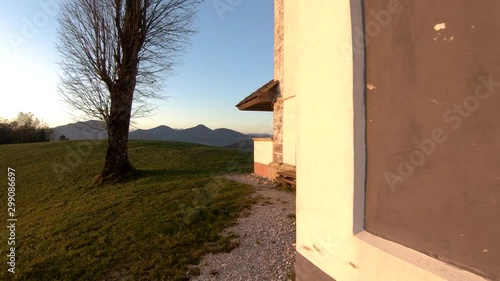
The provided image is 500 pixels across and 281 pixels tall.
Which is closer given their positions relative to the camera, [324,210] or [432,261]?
[432,261]

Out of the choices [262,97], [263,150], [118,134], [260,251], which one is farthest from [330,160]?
[118,134]

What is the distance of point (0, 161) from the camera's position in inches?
709

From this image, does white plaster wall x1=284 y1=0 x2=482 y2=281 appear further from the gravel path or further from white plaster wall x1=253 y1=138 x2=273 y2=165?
white plaster wall x1=253 y1=138 x2=273 y2=165

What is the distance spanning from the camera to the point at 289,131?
960 cm

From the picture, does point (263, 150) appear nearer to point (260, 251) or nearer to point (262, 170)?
point (262, 170)

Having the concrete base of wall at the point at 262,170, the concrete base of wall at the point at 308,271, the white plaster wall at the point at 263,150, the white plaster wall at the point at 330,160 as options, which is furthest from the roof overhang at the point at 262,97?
the concrete base of wall at the point at 308,271

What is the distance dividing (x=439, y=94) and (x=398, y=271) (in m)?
1.24

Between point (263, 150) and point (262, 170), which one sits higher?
point (263, 150)

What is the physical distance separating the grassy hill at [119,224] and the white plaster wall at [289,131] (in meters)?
1.68

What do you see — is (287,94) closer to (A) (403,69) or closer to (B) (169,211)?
(B) (169,211)

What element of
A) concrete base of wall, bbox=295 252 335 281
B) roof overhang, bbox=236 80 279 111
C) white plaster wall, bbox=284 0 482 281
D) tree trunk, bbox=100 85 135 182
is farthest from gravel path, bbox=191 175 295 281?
tree trunk, bbox=100 85 135 182

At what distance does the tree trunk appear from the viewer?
1135cm

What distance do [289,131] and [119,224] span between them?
5772 mm

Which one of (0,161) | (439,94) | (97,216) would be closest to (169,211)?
(97,216)
